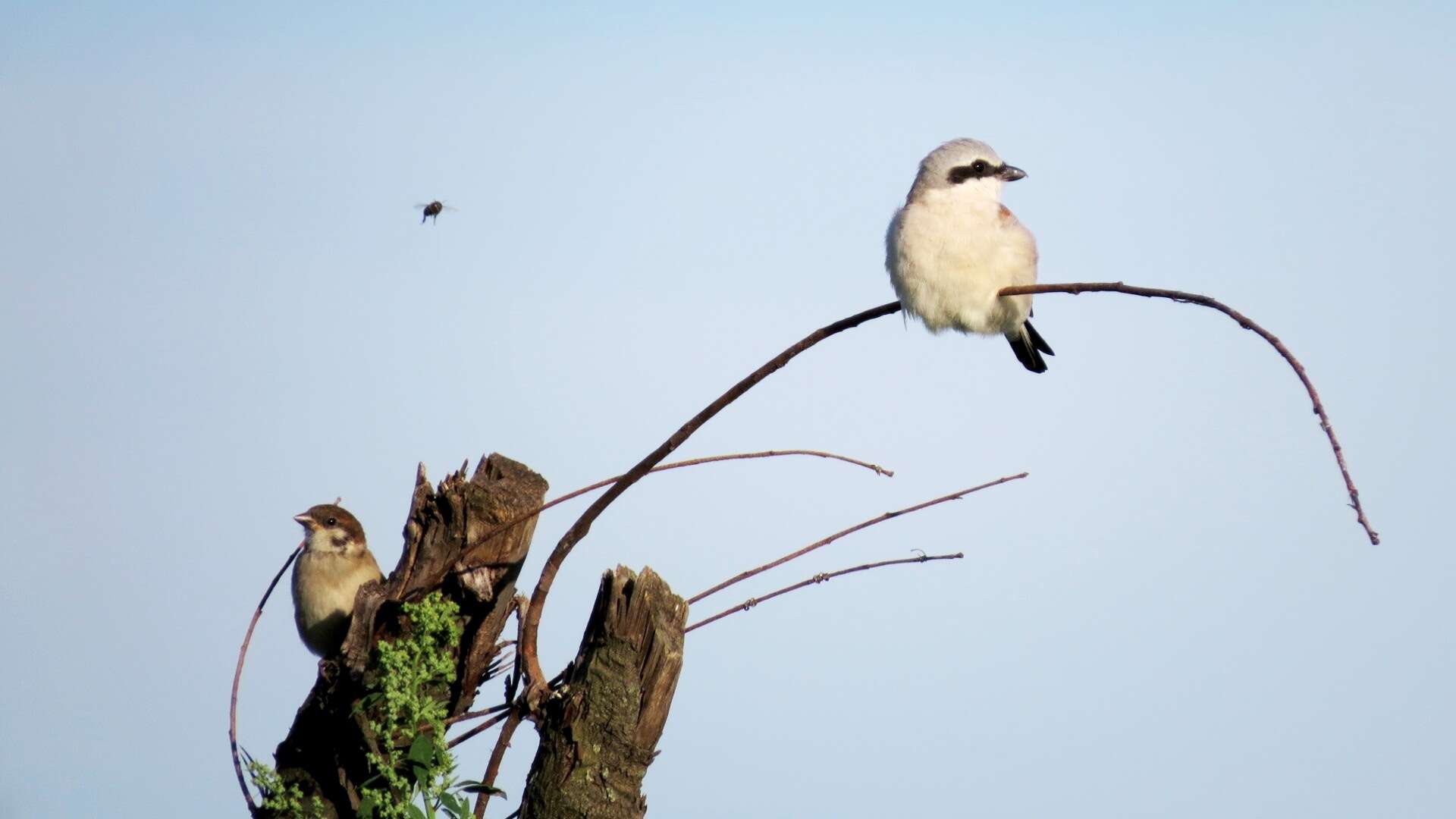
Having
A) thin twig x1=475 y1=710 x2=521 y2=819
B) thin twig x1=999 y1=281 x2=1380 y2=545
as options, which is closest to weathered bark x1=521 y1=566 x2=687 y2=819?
thin twig x1=475 y1=710 x2=521 y2=819

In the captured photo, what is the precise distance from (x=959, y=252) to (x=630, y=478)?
5.49 feet

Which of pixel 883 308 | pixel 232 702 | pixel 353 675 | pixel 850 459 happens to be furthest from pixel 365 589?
pixel 883 308

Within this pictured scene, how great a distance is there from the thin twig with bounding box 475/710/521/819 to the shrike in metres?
2.12

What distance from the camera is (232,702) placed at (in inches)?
172

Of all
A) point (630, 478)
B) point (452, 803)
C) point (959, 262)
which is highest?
point (959, 262)

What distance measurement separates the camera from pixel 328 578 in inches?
222

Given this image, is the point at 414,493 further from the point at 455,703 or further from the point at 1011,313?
the point at 1011,313

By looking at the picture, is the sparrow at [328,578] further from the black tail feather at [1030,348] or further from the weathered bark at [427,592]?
the black tail feather at [1030,348]

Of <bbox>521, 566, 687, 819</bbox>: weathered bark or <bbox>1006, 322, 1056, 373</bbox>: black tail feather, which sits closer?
<bbox>521, 566, 687, 819</bbox>: weathered bark

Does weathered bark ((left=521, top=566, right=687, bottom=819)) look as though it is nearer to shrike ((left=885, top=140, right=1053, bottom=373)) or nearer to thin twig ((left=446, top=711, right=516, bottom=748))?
thin twig ((left=446, top=711, right=516, bottom=748))

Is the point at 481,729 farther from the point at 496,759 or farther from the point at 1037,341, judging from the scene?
the point at 1037,341

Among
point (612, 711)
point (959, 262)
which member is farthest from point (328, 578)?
point (959, 262)

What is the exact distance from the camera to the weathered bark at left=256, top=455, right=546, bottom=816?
14.1 ft

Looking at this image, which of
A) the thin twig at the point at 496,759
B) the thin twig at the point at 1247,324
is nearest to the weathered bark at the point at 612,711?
the thin twig at the point at 496,759
